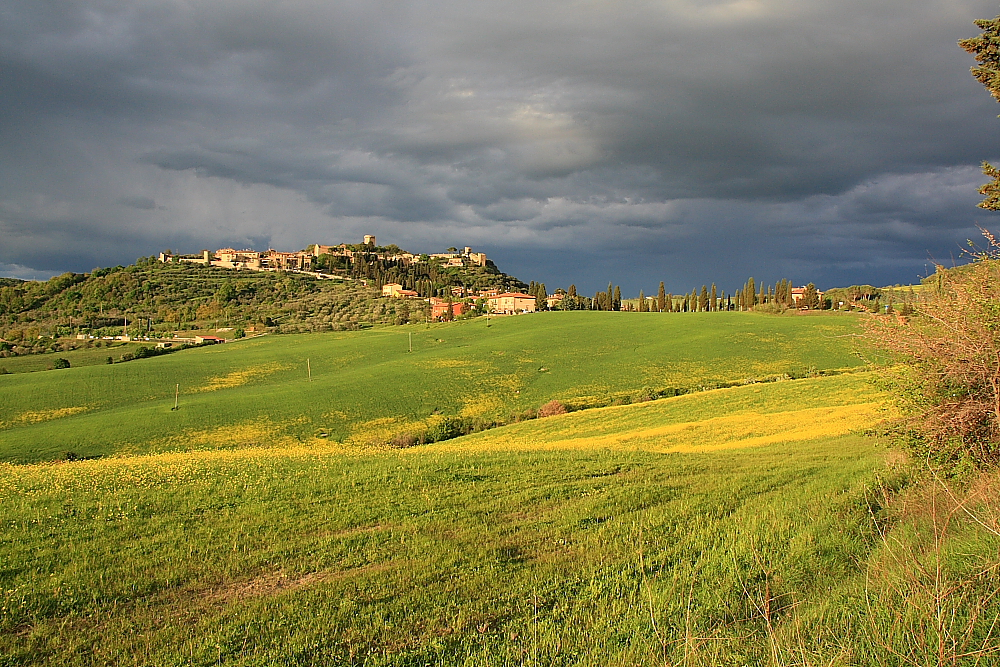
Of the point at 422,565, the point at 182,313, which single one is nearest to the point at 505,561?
the point at 422,565

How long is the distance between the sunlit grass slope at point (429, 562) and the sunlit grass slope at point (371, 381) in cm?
2985

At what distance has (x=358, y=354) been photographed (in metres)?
83.7

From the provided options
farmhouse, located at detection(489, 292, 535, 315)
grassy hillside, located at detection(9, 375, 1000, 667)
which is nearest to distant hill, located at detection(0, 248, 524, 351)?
farmhouse, located at detection(489, 292, 535, 315)

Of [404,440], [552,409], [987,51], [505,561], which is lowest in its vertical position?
[404,440]

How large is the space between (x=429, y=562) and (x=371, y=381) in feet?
173

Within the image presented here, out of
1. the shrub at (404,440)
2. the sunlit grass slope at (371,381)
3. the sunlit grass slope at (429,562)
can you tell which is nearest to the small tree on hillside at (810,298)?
the sunlit grass slope at (371,381)

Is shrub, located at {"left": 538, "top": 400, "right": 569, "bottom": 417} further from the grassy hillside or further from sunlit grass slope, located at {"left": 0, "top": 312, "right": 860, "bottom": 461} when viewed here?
the grassy hillside

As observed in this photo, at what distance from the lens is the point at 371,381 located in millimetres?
60125

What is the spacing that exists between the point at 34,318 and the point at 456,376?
574 ft

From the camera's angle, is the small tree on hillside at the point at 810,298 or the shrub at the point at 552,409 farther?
the small tree on hillside at the point at 810,298

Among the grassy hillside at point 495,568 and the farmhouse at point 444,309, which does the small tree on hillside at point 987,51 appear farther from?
the farmhouse at point 444,309

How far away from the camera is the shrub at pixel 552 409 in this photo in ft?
151

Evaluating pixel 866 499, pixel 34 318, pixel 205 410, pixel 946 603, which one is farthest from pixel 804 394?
pixel 34 318

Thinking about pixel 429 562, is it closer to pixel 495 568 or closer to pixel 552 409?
pixel 495 568
